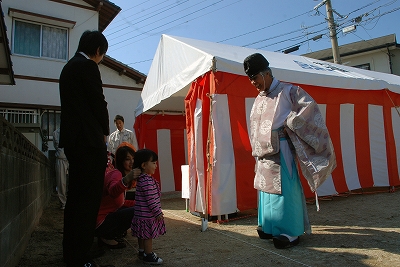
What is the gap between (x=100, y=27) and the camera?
10.3m

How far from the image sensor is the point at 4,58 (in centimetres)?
338

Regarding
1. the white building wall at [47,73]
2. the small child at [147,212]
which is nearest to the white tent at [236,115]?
the small child at [147,212]

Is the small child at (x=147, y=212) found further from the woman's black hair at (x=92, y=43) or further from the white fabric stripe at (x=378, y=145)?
the white fabric stripe at (x=378, y=145)

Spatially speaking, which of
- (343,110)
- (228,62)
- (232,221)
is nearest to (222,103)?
(228,62)

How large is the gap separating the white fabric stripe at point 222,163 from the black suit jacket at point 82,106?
1.68 meters

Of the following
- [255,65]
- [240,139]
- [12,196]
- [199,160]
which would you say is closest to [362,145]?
[240,139]

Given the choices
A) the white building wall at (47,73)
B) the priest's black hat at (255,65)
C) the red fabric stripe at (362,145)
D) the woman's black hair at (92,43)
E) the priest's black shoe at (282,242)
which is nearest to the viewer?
the woman's black hair at (92,43)

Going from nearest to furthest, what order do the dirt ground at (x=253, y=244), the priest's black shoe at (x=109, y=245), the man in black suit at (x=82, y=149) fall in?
the man in black suit at (x=82, y=149) → the dirt ground at (x=253, y=244) → the priest's black shoe at (x=109, y=245)

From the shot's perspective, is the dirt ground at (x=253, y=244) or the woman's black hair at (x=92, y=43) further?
the dirt ground at (x=253, y=244)

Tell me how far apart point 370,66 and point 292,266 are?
61.4 feet

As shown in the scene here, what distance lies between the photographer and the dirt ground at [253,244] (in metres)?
2.07

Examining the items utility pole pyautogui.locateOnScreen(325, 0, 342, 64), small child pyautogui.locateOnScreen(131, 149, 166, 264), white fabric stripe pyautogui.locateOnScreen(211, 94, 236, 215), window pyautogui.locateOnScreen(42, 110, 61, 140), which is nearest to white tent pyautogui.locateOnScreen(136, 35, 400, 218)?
white fabric stripe pyautogui.locateOnScreen(211, 94, 236, 215)

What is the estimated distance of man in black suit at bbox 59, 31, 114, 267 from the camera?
1.78 m

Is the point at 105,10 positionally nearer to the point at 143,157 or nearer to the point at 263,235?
the point at 143,157
